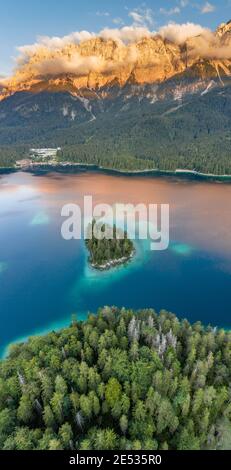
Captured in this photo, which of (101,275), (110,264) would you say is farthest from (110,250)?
(101,275)

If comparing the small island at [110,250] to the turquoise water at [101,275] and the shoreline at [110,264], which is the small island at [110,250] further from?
the turquoise water at [101,275]

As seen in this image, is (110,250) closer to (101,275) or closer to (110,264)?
(110,264)


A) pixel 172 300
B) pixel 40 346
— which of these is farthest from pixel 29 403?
pixel 172 300

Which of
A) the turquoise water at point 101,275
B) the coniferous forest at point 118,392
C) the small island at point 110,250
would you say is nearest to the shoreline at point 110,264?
the small island at point 110,250

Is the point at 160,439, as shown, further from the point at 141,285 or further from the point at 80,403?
the point at 141,285

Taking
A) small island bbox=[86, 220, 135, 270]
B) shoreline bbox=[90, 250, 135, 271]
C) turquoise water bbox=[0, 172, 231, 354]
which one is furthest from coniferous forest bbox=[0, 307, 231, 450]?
small island bbox=[86, 220, 135, 270]

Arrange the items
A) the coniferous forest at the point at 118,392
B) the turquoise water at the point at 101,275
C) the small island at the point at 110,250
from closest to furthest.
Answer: the coniferous forest at the point at 118,392 → the turquoise water at the point at 101,275 → the small island at the point at 110,250
